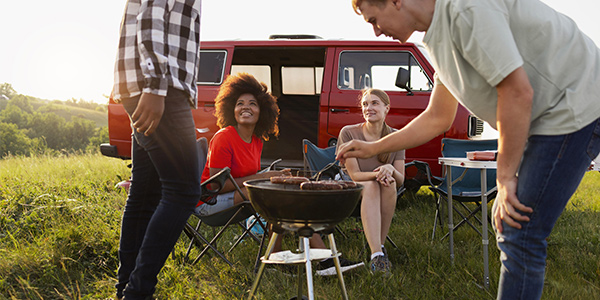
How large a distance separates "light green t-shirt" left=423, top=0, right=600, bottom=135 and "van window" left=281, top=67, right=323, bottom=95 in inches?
206

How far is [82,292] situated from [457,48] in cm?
237

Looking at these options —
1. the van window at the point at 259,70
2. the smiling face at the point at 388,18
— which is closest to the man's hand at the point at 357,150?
the smiling face at the point at 388,18

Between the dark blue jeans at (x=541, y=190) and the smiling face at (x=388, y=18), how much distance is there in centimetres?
50

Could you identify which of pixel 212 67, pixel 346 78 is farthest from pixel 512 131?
pixel 212 67

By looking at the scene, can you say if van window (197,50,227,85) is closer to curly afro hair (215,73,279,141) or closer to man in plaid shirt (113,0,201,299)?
curly afro hair (215,73,279,141)

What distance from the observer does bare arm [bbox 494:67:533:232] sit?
116 centimetres

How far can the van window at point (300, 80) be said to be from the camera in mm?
6512

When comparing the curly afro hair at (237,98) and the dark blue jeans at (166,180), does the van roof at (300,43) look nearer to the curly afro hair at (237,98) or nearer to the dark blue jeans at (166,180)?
the curly afro hair at (237,98)

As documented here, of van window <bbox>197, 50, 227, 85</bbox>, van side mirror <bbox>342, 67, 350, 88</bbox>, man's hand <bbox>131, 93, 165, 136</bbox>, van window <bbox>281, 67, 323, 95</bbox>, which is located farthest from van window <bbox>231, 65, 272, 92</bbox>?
man's hand <bbox>131, 93, 165, 136</bbox>

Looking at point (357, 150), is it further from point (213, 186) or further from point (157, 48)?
point (213, 186)

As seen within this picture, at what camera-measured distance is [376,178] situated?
125 inches

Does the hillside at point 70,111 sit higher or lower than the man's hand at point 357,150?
lower

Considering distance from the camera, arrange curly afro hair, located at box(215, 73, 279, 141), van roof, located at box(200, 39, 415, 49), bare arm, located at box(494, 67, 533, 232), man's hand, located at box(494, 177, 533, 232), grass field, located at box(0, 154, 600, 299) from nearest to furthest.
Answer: bare arm, located at box(494, 67, 533, 232)
man's hand, located at box(494, 177, 533, 232)
grass field, located at box(0, 154, 600, 299)
curly afro hair, located at box(215, 73, 279, 141)
van roof, located at box(200, 39, 415, 49)

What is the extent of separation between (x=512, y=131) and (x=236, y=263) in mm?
2103
